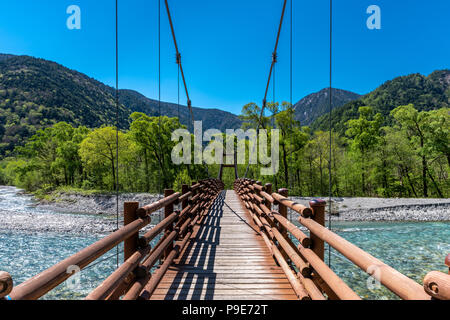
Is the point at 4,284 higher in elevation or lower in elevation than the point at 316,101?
lower

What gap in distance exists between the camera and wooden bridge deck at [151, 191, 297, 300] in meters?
2.22

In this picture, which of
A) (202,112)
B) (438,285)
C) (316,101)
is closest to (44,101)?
(202,112)

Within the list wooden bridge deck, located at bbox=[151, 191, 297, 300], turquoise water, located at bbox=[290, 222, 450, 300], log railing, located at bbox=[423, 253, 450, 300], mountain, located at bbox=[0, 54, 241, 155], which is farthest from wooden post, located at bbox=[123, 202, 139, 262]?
mountain, located at bbox=[0, 54, 241, 155]

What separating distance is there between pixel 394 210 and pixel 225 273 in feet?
59.7

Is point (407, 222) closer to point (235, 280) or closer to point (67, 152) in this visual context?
point (235, 280)

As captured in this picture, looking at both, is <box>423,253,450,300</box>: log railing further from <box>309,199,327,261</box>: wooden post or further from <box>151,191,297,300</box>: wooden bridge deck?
<box>151,191,297,300</box>: wooden bridge deck

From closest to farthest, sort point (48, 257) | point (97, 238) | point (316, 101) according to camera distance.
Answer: point (48, 257)
point (97, 238)
point (316, 101)

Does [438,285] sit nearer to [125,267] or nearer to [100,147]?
[125,267]

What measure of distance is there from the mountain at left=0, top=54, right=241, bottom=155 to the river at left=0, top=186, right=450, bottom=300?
3626cm

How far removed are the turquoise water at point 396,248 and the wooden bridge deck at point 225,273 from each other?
198cm

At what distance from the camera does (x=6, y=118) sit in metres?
61.3

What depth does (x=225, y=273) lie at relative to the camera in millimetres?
2691

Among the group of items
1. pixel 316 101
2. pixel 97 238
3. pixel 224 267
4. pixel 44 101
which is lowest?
pixel 97 238
